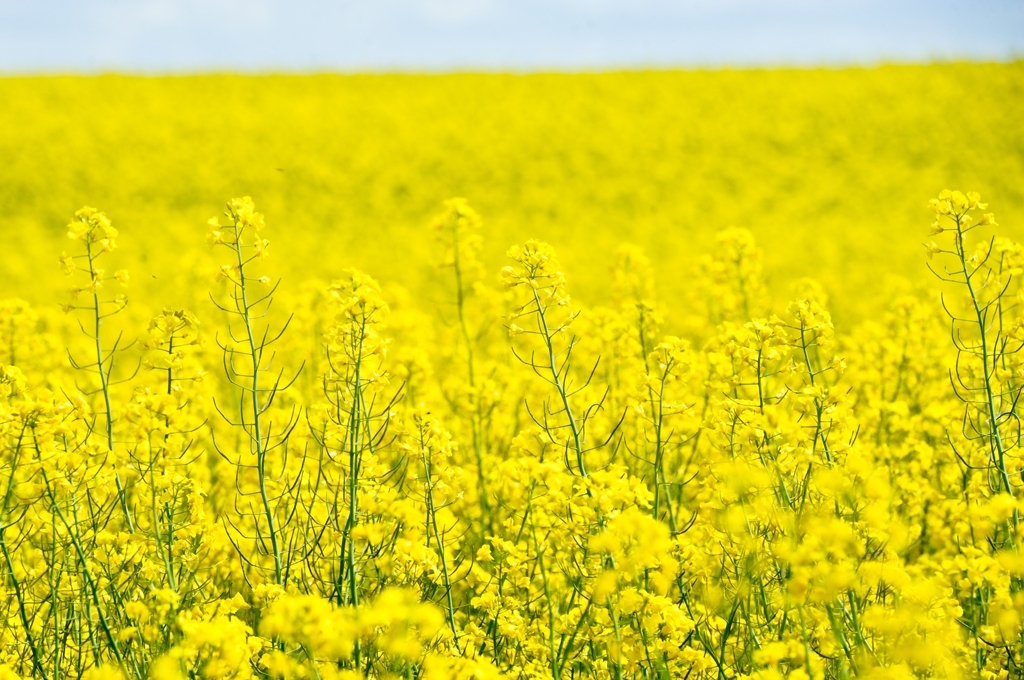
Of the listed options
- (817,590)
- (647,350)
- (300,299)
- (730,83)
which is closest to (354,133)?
(730,83)

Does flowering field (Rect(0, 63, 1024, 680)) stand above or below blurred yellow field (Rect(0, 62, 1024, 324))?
below

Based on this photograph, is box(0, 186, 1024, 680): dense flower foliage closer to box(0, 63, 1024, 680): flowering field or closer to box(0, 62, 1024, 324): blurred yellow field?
box(0, 63, 1024, 680): flowering field

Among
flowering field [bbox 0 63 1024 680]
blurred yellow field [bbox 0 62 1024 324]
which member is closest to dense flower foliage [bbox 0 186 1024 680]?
flowering field [bbox 0 63 1024 680]

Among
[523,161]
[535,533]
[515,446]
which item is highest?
[523,161]

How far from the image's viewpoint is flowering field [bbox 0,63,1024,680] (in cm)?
233

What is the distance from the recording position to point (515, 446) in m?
2.80

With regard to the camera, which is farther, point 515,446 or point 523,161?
point 523,161

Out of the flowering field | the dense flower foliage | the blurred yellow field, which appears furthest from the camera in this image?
the blurred yellow field

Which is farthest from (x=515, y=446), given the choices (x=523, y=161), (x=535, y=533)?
(x=523, y=161)

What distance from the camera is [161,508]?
2863mm

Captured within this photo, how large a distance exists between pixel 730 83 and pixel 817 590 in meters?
18.0

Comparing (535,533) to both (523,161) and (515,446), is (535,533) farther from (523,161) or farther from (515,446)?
(523,161)

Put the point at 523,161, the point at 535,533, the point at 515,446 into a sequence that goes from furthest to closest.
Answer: the point at 523,161, the point at 535,533, the point at 515,446

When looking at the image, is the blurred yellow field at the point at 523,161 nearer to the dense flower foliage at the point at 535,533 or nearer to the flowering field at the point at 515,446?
the flowering field at the point at 515,446
